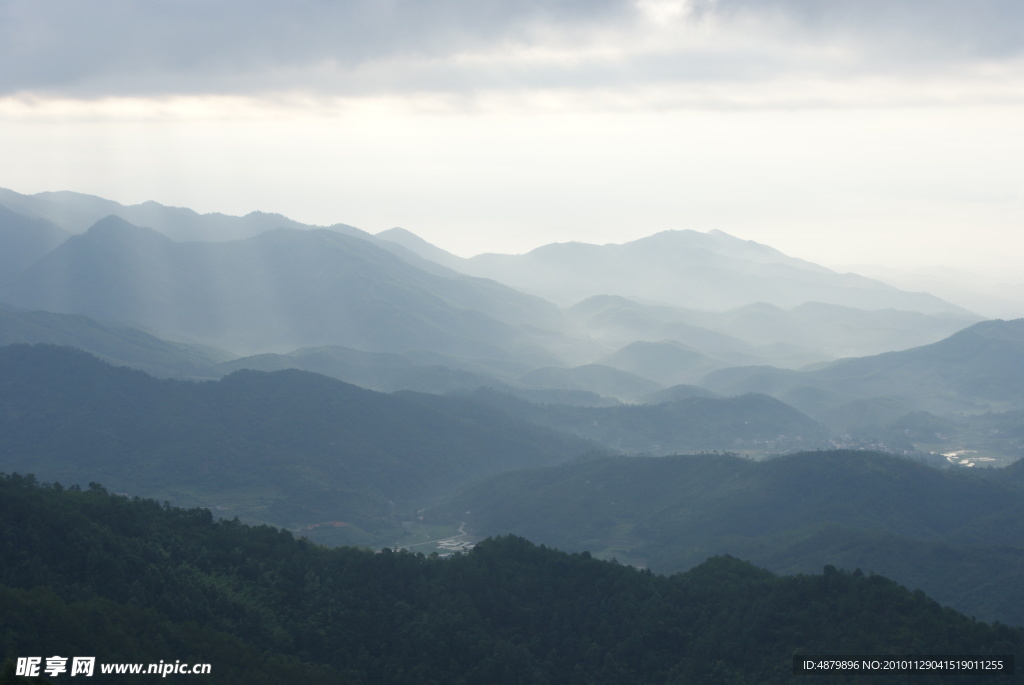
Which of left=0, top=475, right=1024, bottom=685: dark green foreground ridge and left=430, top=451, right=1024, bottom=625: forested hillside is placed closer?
left=0, top=475, right=1024, bottom=685: dark green foreground ridge

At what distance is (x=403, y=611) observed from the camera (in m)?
71.1

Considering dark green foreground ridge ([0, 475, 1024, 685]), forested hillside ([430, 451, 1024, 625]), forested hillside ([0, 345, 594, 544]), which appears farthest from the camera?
forested hillside ([0, 345, 594, 544])

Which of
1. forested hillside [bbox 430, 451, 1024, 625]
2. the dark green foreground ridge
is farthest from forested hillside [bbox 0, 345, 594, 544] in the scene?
the dark green foreground ridge

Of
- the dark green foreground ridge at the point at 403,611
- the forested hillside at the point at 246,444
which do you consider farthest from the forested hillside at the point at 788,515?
the dark green foreground ridge at the point at 403,611

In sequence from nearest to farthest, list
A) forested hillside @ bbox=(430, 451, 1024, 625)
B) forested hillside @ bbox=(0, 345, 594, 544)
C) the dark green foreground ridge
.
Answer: the dark green foreground ridge, forested hillside @ bbox=(430, 451, 1024, 625), forested hillside @ bbox=(0, 345, 594, 544)

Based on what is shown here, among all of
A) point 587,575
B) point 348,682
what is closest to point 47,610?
point 348,682

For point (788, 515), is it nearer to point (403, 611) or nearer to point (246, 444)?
point (403, 611)

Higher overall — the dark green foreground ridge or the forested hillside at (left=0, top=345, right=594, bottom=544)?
the forested hillside at (left=0, top=345, right=594, bottom=544)

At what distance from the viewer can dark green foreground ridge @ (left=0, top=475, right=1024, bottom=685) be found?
58.8 m

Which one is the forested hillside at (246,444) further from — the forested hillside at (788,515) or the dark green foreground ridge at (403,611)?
the dark green foreground ridge at (403,611)

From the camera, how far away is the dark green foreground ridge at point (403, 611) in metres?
58.8

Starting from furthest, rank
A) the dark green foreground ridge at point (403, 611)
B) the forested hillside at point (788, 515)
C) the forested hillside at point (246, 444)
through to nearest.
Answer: the forested hillside at point (246, 444)
the forested hillside at point (788, 515)
the dark green foreground ridge at point (403, 611)

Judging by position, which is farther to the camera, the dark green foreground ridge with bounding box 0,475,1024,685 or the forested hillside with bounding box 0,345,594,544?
the forested hillside with bounding box 0,345,594,544

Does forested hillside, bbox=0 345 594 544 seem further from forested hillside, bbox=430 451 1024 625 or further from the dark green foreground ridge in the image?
the dark green foreground ridge
